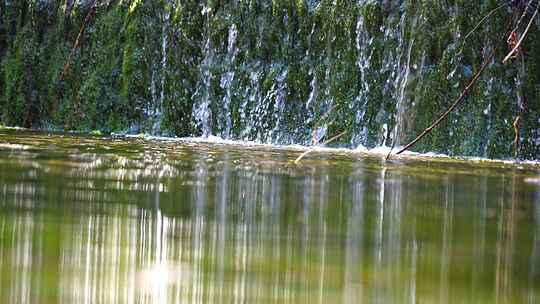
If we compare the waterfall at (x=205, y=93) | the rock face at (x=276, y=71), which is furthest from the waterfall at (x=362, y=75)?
the waterfall at (x=205, y=93)

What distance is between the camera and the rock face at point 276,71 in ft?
55.0

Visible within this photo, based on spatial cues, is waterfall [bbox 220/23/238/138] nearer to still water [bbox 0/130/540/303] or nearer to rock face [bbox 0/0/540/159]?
rock face [bbox 0/0/540/159]

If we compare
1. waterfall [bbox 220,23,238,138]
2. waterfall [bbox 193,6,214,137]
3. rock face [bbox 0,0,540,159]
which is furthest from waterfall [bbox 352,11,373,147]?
waterfall [bbox 193,6,214,137]

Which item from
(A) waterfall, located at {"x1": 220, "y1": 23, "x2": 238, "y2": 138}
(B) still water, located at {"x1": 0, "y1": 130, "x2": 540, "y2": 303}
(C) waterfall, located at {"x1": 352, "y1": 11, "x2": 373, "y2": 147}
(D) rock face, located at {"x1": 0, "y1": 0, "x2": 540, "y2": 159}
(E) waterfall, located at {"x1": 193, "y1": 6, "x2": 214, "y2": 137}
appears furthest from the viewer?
(E) waterfall, located at {"x1": 193, "y1": 6, "x2": 214, "y2": 137}

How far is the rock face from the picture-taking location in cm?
1677

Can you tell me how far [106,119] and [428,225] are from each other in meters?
16.7

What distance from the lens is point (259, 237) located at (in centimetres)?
531

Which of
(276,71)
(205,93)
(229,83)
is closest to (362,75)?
(276,71)

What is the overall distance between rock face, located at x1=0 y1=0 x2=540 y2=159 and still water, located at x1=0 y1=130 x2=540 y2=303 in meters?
7.12

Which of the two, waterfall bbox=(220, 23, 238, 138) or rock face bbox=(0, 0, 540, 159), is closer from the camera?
rock face bbox=(0, 0, 540, 159)

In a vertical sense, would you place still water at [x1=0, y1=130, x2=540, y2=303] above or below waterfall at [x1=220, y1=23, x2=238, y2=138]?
below

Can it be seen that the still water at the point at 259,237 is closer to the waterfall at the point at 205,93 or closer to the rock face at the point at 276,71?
the rock face at the point at 276,71

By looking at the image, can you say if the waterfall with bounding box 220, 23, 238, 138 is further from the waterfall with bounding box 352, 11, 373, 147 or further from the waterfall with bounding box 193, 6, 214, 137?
the waterfall with bounding box 352, 11, 373, 147

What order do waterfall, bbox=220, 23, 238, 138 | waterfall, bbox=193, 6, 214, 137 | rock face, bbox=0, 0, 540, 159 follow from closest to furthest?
rock face, bbox=0, 0, 540, 159 → waterfall, bbox=220, 23, 238, 138 → waterfall, bbox=193, 6, 214, 137
